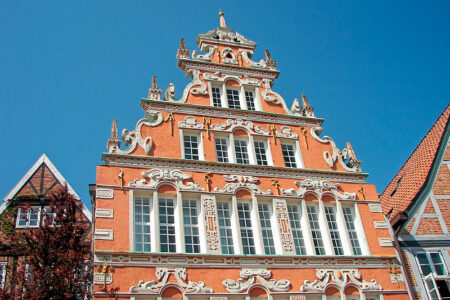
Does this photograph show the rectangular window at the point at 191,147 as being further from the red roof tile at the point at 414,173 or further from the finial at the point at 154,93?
the red roof tile at the point at 414,173

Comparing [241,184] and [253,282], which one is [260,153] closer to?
[241,184]

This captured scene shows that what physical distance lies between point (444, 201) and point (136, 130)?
431 inches

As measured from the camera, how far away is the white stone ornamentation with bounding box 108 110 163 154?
16.1m

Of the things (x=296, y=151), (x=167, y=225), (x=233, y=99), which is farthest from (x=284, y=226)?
(x=233, y=99)

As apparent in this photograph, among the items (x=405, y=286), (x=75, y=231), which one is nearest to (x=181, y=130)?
(x=75, y=231)

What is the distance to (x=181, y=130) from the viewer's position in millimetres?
17266

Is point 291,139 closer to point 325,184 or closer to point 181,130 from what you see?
point 325,184

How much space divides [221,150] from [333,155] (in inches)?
168

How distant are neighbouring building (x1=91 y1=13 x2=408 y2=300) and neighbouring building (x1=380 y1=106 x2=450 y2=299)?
0.55 m

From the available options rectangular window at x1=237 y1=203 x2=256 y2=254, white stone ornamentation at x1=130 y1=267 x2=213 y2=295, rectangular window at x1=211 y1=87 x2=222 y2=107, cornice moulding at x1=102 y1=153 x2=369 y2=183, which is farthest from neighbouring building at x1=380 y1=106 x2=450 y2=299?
rectangular window at x1=211 y1=87 x2=222 y2=107

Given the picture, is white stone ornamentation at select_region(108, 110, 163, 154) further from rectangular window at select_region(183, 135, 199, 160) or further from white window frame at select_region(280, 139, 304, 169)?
white window frame at select_region(280, 139, 304, 169)

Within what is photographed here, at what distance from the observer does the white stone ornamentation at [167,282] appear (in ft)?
44.6

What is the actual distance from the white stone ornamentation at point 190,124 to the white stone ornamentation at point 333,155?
14.5ft

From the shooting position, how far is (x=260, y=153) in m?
17.9
